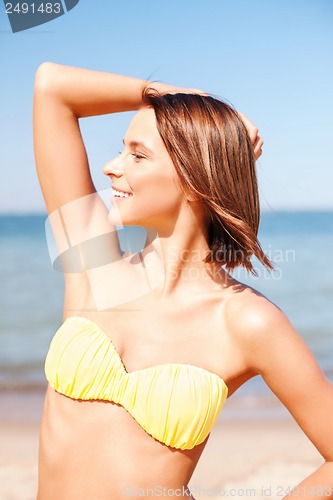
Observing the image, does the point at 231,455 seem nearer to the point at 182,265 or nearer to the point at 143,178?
the point at 182,265

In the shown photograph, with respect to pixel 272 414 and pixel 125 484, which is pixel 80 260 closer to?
pixel 125 484

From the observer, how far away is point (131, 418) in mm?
2096

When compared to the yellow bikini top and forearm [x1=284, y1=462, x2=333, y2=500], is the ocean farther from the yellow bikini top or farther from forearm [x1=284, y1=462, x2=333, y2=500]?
forearm [x1=284, y1=462, x2=333, y2=500]

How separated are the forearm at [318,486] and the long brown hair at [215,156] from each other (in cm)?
66

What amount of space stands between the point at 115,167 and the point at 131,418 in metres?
0.77

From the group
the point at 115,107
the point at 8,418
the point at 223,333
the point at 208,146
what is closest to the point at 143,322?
the point at 223,333

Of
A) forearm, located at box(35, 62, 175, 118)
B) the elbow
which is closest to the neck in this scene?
forearm, located at box(35, 62, 175, 118)

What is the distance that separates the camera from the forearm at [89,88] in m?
2.32

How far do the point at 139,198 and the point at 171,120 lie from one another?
26 cm

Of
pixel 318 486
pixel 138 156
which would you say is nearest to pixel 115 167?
pixel 138 156

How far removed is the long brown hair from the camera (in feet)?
7.20

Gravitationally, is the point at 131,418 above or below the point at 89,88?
below

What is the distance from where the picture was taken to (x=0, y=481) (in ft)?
16.5

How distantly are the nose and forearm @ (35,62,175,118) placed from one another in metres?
0.24
